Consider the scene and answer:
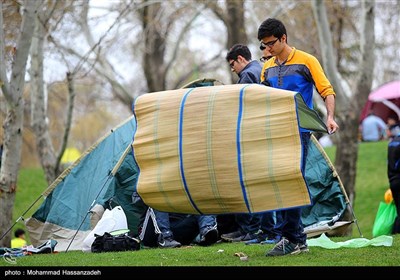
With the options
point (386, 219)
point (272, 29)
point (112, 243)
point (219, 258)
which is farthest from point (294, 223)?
point (386, 219)

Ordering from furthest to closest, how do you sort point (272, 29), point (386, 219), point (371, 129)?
point (371, 129) → point (386, 219) → point (272, 29)

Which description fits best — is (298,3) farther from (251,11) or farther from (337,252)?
(337,252)

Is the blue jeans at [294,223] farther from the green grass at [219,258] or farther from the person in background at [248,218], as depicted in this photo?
the person in background at [248,218]

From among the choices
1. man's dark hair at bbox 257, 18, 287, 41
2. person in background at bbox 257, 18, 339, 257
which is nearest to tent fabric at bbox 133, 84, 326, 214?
person in background at bbox 257, 18, 339, 257

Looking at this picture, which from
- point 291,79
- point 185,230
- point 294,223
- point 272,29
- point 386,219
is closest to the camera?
point 294,223

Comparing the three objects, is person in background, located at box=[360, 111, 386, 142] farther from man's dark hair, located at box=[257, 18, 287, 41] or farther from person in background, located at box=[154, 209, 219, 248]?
man's dark hair, located at box=[257, 18, 287, 41]

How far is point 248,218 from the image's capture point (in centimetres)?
994

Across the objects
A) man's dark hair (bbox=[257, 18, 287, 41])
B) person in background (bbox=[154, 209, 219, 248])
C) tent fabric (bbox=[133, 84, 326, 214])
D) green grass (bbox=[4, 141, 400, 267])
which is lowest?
person in background (bbox=[154, 209, 219, 248])

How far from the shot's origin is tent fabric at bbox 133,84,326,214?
6.70 meters

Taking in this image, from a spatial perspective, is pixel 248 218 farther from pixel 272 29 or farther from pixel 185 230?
pixel 272 29

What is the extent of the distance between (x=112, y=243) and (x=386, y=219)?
460cm

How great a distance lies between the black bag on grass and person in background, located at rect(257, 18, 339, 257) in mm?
2268

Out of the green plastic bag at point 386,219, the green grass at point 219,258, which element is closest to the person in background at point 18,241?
the green grass at point 219,258
